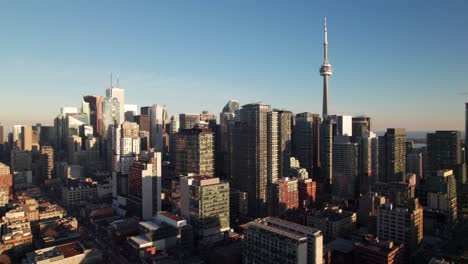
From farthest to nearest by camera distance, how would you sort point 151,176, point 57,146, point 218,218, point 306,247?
1. point 57,146
2. point 151,176
3. point 218,218
4. point 306,247

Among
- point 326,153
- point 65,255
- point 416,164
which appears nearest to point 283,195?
point 326,153

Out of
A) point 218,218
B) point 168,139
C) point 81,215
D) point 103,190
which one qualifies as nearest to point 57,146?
point 168,139

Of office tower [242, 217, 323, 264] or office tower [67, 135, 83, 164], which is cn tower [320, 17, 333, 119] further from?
office tower [242, 217, 323, 264]

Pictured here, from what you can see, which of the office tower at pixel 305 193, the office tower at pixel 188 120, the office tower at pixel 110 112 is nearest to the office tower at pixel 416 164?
the office tower at pixel 305 193

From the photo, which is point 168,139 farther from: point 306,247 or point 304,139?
point 306,247

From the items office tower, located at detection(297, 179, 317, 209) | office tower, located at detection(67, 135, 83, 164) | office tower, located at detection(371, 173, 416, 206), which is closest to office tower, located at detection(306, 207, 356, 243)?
office tower, located at detection(297, 179, 317, 209)
